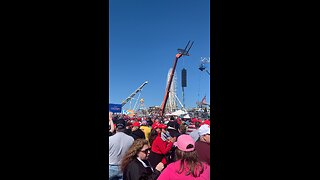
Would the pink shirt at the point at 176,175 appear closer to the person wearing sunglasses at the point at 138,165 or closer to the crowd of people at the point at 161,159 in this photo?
the crowd of people at the point at 161,159

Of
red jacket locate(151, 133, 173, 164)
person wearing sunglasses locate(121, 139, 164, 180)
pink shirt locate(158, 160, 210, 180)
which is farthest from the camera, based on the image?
red jacket locate(151, 133, 173, 164)

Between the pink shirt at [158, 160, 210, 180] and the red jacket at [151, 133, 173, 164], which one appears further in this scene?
the red jacket at [151, 133, 173, 164]

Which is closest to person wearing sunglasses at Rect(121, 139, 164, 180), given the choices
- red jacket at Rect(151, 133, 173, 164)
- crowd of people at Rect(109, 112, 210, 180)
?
crowd of people at Rect(109, 112, 210, 180)

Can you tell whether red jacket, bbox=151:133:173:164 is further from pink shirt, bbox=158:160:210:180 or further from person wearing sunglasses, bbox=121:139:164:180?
pink shirt, bbox=158:160:210:180

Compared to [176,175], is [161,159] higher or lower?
lower

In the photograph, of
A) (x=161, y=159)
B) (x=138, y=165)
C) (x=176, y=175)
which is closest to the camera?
(x=176, y=175)

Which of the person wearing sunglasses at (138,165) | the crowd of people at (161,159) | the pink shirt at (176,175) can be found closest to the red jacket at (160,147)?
the crowd of people at (161,159)

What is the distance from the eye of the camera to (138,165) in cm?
203

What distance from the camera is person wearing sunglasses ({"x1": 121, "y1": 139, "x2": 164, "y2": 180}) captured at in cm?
198

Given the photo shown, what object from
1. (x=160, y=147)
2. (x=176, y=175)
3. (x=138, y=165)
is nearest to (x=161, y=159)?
(x=160, y=147)

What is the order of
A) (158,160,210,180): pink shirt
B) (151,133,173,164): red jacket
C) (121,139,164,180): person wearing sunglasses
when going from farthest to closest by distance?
(151,133,173,164): red jacket
(121,139,164,180): person wearing sunglasses
(158,160,210,180): pink shirt

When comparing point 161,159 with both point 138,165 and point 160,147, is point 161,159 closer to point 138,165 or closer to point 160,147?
point 160,147
